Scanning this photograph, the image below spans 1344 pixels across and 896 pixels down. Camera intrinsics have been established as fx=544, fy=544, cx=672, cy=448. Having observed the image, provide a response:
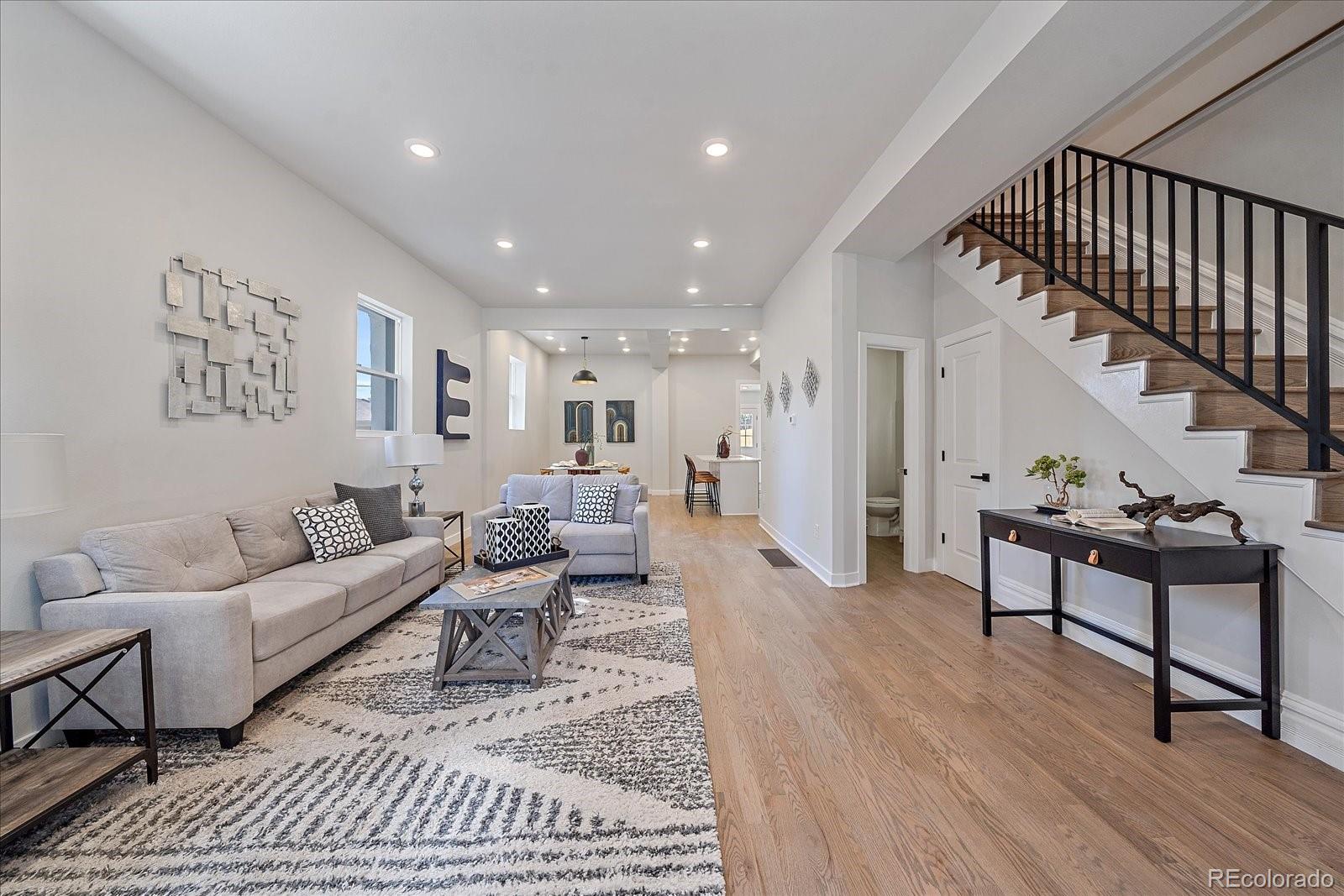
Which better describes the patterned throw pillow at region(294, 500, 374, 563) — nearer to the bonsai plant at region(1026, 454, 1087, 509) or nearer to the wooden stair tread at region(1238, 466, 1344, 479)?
the bonsai plant at region(1026, 454, 1087, 509)

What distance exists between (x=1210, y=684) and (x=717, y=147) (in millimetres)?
3527

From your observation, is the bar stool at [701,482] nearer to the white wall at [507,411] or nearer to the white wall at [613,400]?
the white wall at [613,400]

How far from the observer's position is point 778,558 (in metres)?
5.26

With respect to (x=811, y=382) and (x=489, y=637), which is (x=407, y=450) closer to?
(x=489, y=637)

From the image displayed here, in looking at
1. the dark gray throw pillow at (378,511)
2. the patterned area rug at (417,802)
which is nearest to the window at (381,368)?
the dark gray throw pillow at (378,511)

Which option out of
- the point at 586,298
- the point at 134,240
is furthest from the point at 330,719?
the point at 586,298

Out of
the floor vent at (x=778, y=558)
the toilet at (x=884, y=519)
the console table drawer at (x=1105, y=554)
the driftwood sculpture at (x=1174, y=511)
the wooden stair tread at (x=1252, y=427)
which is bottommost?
the floor vent at (x=778, y=558)

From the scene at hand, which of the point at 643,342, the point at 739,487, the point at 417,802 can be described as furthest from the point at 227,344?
the point at 643,342

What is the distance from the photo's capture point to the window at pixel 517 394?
27.2ft

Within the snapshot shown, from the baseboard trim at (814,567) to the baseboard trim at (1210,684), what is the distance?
1.11 metres

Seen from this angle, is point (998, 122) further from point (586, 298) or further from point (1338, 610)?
point (586, 298)

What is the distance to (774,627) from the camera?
11.1 ft

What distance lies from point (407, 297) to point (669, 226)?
254 centimetres

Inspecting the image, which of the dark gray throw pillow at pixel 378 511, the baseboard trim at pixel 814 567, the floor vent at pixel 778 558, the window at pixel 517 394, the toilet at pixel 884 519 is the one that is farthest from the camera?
the window at pixel 517 394
